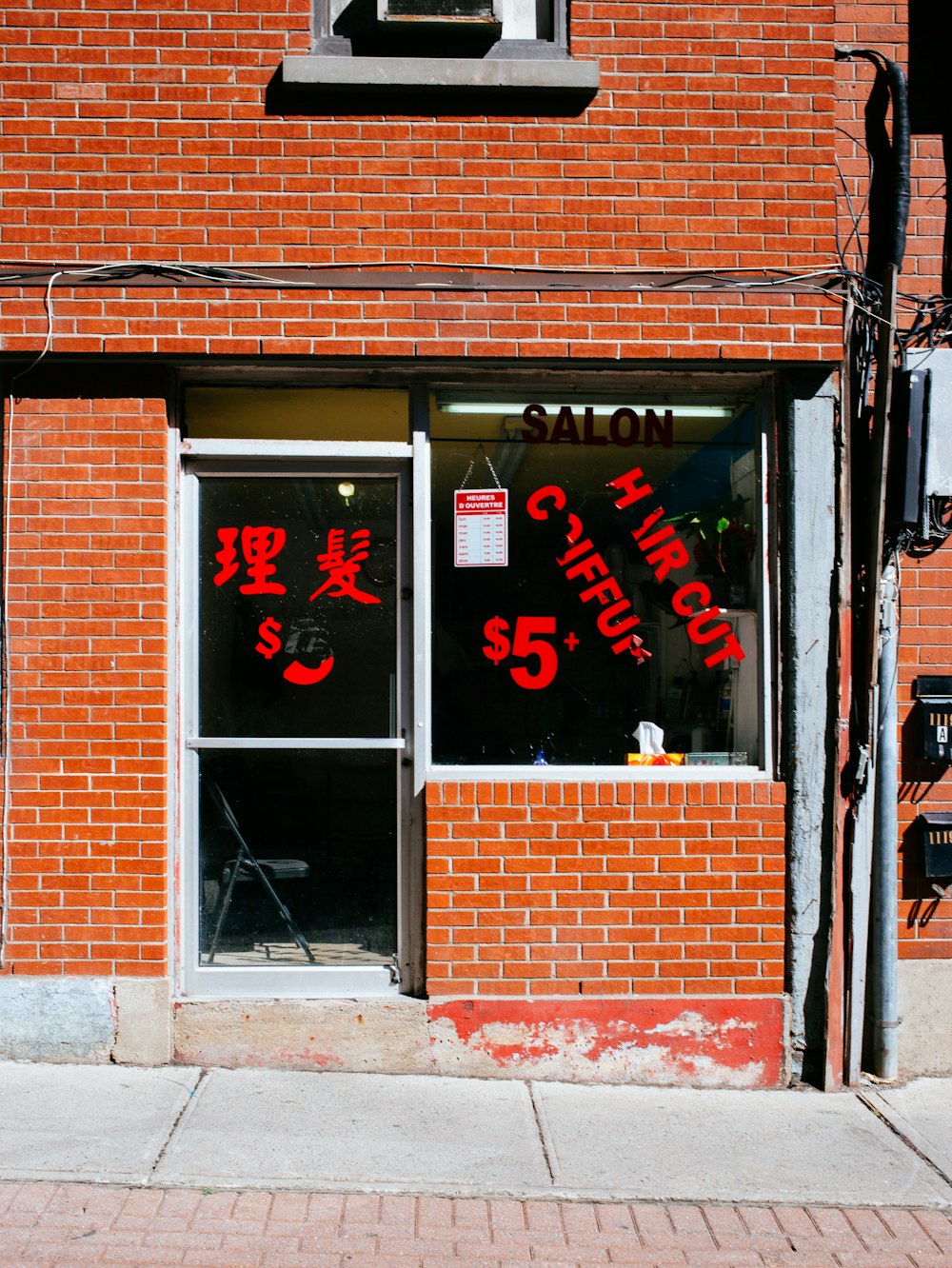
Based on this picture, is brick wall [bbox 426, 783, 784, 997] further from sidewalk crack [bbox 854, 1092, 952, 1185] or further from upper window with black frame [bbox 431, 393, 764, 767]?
sidewalk crack [bbox 854, 1092, 952, 1185]

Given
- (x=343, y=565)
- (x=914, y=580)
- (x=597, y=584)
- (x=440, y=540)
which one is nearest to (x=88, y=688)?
(x=343, y=565)

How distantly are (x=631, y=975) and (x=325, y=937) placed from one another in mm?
1420

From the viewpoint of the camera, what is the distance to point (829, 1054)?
16.6 ft

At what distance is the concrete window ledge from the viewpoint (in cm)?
505

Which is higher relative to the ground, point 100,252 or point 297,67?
point 297,67

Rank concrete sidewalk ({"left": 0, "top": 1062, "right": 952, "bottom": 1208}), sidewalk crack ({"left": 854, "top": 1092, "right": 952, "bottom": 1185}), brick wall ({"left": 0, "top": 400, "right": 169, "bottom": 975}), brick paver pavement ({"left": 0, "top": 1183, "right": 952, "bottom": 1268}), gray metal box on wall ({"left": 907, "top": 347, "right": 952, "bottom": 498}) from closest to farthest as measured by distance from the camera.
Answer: brick paver pavement ({"left": 0, "top": 1183, "right": 952, "bottom": 1268}) → concrete sidewalk ({"left": 0, "top": 1062, "right": 952, "bottom": 1208}) → sidewalk crack ({"left": 854, "top": 1092, "right": 952, "bottom": 1185}) → brick wall ({"left": 0, "top": 400, "right": 169, "bottom": 975}) → gray metal box on wall ({"left": 907, "top": 347, "right": 952, "bottom": 498})

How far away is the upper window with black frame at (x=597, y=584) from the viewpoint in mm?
5297

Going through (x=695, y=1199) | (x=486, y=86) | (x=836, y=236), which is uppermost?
(x=486, y=86)

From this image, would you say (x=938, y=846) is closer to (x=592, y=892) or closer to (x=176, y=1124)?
(x=592, y=892)

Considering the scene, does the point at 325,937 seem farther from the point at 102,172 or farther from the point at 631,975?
the point at 102,172

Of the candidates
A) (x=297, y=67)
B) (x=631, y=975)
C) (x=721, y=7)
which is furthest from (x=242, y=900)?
(x=721, y=7)

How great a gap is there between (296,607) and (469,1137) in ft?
7.93

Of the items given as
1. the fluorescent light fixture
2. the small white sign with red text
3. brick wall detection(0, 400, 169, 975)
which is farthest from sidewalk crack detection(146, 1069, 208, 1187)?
the fluorescent light fixture

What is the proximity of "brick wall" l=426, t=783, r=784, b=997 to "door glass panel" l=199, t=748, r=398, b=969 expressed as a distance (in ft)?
1.13
